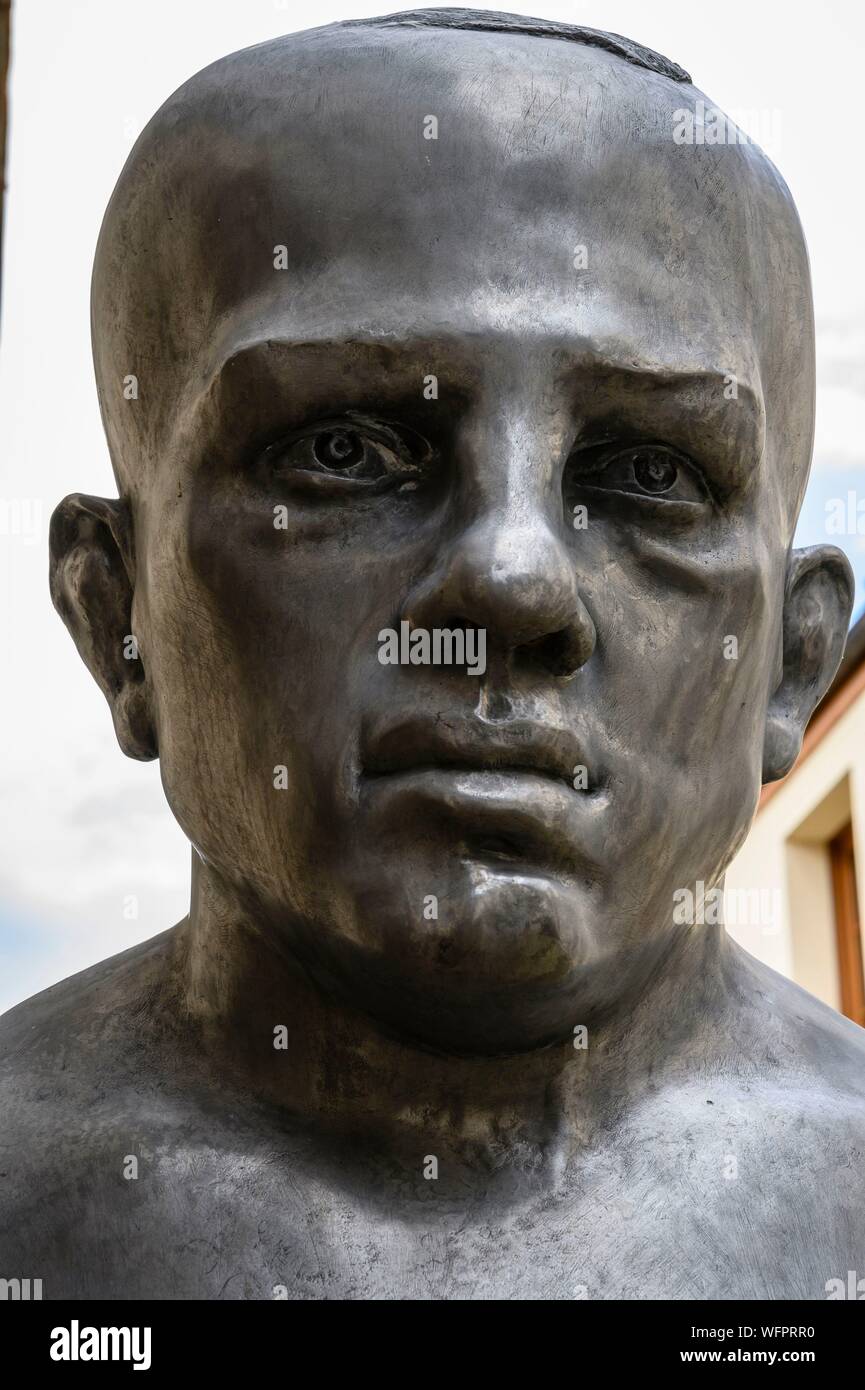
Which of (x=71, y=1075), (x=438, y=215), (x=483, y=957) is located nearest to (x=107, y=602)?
(x=71, y=1075)

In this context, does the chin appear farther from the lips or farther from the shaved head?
the shaved head

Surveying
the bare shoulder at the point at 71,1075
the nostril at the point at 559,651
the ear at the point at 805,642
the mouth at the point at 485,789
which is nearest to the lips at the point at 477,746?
the mouth at the point at 485,789

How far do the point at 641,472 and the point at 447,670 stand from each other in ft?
1.61

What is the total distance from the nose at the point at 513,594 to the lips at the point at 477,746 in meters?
0.11

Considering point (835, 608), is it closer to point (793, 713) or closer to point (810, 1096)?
point (793, 713)

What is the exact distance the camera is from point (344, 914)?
3230 millimetres

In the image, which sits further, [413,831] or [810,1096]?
[810,1096]

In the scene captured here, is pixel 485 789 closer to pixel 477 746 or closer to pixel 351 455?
pixel 477 746

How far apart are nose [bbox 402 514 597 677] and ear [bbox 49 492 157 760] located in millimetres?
775

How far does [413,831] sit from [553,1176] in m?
0.74

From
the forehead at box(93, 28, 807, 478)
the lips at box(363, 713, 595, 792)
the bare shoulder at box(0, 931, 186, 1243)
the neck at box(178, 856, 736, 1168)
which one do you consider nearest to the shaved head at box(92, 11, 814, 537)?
the forehead at box(93, 28, 807, 478)

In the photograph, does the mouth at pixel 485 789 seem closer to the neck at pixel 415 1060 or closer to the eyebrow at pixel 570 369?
the neck at pixel 415 1060
